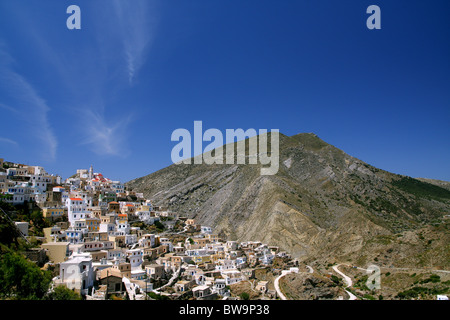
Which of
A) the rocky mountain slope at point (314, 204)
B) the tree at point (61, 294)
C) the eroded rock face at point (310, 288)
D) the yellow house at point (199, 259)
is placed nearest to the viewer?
the tree at point (61, 294)

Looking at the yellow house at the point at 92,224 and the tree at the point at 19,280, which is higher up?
the yellow house at the point at 92,224

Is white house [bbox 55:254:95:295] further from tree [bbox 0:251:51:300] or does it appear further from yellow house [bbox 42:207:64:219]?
yellow house [bbox 42:207:64:219]

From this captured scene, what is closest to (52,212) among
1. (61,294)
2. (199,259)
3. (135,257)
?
(135,257)

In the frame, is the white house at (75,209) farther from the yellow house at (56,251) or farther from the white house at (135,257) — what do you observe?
the yellow house at (56,251)

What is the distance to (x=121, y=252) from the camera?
1028 inches

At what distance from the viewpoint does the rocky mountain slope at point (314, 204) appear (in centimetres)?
3669

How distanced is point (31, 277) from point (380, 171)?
3449 inches

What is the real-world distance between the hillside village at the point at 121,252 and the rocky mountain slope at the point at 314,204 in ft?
24.3

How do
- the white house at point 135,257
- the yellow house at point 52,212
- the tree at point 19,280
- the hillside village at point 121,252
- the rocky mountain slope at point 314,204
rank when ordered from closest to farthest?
the tree at point 19,280 → the hillside village at point 121,252 → the white house at point 135,257 → the yellow house at point 52,212 → the rocky mountain slope at point 314,204

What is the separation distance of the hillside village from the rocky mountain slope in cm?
742

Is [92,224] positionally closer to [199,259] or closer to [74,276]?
[199,259]

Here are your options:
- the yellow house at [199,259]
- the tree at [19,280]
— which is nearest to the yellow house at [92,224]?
the yellow house at [199,259]
